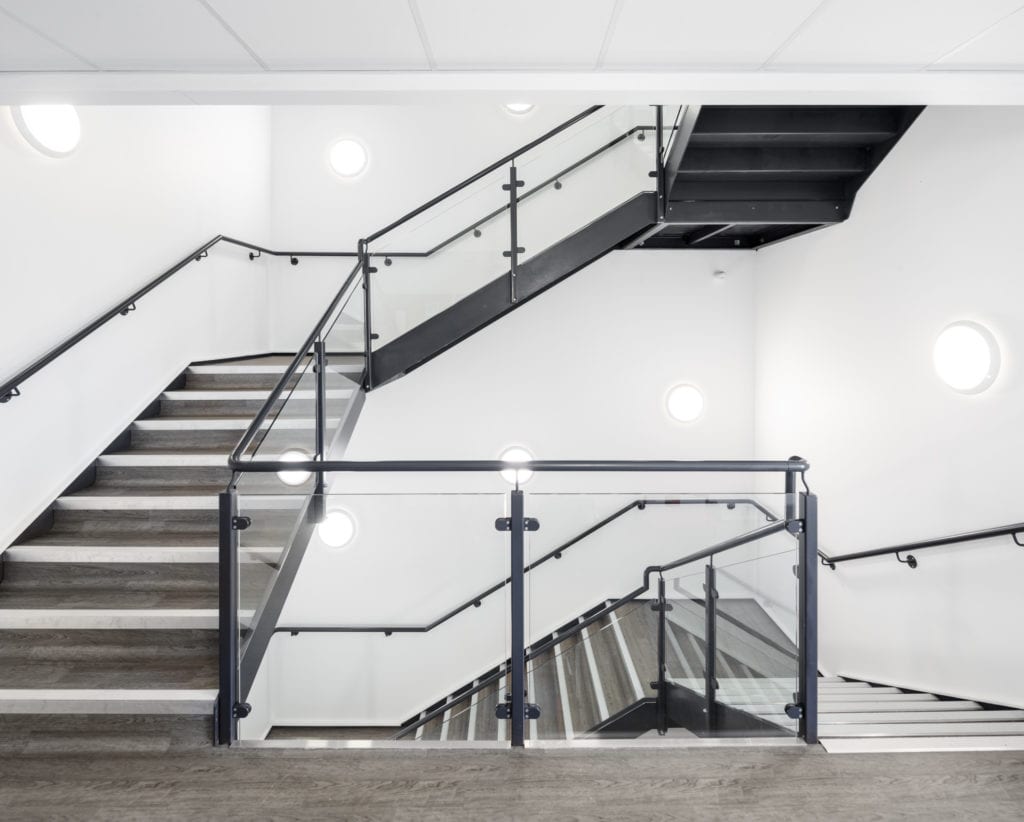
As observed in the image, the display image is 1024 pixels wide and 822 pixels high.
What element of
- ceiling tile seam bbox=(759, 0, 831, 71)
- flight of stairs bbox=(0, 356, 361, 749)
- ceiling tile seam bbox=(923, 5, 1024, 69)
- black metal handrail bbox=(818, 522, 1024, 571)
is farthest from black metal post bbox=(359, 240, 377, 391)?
black metal handrail bbox=(818, 522, 1024, 571)

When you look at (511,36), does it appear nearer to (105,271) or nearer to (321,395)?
(321,395)

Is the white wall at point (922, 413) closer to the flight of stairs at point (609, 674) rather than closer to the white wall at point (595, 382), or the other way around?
the white wall at point (595, 382)

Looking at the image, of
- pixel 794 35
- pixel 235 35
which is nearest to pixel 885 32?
pixel 794 35

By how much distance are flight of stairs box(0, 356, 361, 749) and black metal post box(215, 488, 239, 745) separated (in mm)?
53

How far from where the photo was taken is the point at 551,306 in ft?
22.1

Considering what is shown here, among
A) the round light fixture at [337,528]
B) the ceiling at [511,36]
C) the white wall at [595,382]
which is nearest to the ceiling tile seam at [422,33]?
the ceiling at [511,36]

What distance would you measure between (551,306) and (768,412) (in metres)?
2.43

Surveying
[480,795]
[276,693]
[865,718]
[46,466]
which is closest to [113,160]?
[46,466]

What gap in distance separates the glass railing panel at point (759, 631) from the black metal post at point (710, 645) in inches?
0.8

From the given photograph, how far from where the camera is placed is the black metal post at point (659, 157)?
15.1 feet

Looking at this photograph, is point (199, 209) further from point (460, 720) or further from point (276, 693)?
point (460, 720)

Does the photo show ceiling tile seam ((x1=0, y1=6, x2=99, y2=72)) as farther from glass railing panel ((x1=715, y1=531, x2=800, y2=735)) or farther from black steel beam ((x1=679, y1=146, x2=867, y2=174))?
black steel beam ((x1=679, y1=146, x2=867, y2=174))

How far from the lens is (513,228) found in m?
5.09

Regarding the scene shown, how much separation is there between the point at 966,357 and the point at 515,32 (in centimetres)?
307
